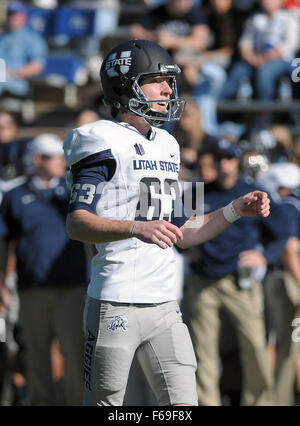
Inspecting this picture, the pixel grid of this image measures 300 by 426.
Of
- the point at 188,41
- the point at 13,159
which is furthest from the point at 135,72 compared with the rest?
the point at 188,41

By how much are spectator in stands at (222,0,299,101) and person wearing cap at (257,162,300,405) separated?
7.93ft

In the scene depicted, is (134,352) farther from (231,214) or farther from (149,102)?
(149,102)

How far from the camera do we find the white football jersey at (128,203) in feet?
10.3

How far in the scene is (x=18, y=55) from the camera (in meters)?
9.47

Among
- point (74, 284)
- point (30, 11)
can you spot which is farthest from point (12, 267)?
point (30, 11)

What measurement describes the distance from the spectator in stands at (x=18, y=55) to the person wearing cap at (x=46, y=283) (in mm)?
3944

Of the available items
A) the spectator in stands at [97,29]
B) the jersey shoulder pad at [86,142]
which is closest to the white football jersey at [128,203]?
the jersey shoulder pad at [86,142]

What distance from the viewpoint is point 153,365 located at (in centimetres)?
313

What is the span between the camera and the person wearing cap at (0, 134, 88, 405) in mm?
5535

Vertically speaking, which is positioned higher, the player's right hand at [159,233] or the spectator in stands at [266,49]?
the spectator in stands at [266,49]

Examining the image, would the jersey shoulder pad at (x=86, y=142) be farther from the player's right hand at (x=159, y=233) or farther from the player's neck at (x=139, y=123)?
the player's right hand at (x=159, y=233)
